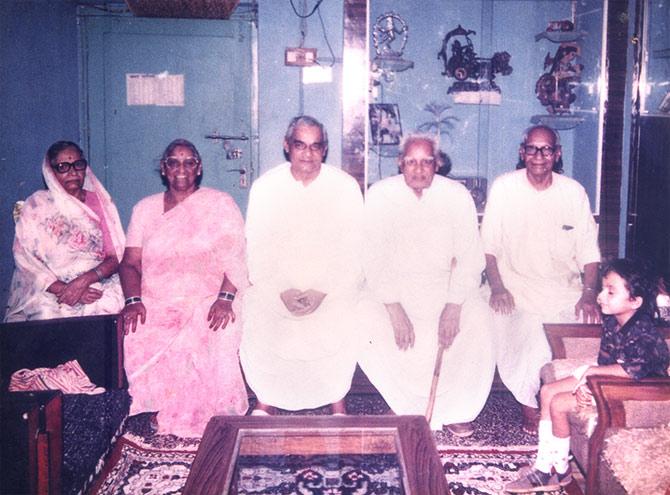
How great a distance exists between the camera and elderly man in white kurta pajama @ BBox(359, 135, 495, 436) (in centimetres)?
363

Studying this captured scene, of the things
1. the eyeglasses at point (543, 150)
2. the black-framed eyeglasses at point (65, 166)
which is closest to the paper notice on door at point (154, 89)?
the black-framed eyeglasses at point (65, 166)

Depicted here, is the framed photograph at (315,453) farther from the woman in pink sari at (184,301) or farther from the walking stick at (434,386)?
the woman in pink sari at (184,301)

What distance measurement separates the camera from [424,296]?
383 centimetres

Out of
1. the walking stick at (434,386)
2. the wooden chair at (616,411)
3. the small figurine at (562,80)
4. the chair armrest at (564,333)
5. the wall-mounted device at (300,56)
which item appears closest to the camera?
the wooden chair at (616,411)

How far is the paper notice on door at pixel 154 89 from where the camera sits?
5664mm

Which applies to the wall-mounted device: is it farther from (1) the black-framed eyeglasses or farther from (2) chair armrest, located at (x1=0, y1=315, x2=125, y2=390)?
(2) chair armrest, located at (x1=0, y1=315, x2=125, y2=390)

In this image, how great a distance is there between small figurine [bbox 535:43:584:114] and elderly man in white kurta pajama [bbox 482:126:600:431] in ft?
6.30

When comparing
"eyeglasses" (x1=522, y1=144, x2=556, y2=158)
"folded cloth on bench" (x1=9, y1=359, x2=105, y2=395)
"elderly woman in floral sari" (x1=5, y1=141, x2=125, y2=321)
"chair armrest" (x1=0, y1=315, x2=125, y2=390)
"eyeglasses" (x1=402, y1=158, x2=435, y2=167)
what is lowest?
"folded cloth on bench" (x1=9, y1=359, x2=105, y2=395)

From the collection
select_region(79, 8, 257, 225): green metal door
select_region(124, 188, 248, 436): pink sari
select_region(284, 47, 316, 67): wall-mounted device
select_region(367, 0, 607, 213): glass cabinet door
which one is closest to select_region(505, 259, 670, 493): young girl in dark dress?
select_region(124, 188, 248, 436): pink sari

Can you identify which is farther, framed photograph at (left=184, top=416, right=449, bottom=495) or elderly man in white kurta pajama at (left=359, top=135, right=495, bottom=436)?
elderly man in white kurta pajama at (left=359, top=135, right=495, bottom=436)

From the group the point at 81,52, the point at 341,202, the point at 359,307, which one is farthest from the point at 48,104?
the point at 359,307

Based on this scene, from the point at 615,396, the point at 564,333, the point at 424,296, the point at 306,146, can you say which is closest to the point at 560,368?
the point at 564,333

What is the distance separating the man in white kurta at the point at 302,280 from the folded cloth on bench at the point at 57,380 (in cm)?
93

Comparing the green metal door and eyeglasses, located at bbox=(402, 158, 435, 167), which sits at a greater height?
the green metal door
